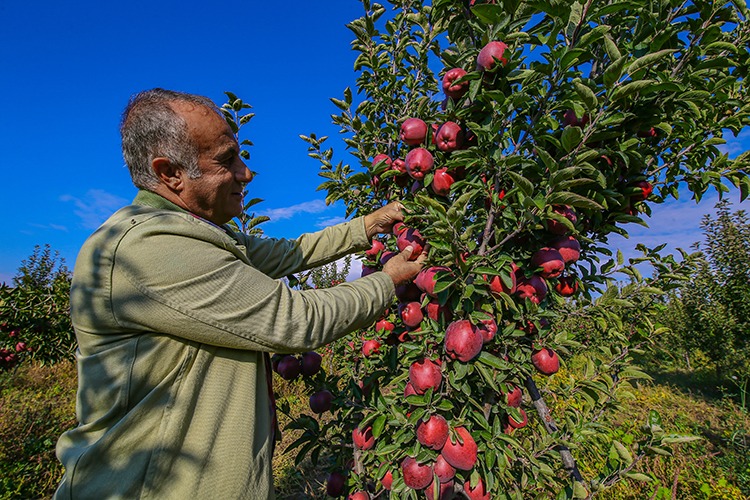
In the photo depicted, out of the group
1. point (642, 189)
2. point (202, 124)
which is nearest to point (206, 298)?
point (202, 124)

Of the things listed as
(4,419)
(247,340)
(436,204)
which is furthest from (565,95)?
(4,419)

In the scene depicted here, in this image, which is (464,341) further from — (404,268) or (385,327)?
(385,327)

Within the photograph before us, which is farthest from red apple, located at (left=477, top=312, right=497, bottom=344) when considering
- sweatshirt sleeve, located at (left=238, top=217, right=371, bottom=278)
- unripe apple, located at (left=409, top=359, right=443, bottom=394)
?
sweatshirt sleeve, located at (left=238, top=217, right=371, bottom=278)

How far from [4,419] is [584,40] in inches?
272

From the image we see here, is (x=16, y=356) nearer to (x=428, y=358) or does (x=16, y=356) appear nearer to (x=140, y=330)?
(x=140, y=330)

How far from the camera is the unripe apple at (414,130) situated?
5.14ft

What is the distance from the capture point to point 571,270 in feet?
5.23

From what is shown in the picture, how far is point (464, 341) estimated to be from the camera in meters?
1.29

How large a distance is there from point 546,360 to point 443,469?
0.55 meters

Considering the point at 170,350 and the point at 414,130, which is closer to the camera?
the point at 170,350

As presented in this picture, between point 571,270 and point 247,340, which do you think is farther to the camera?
point 571,270

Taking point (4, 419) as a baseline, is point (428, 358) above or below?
above

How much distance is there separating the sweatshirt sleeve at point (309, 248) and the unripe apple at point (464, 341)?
0.89 m

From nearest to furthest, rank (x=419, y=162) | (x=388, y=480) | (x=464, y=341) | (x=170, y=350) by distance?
(x=170, y=350)
(x=464, y=341)
(x=419, y=162)
(x=388, y=480)
